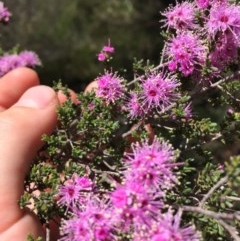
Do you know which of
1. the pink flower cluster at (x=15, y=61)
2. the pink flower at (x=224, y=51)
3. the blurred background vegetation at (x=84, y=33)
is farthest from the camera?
the blurred background vegetation at (x=84, y=33)

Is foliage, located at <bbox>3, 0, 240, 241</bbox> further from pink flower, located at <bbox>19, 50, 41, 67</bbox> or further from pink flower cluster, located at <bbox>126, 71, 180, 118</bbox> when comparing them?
pink flower, located at <bbox>19, 50, 41, 67</bbox>

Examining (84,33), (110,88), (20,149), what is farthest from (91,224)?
(84,33)

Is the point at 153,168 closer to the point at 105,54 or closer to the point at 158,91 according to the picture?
the point at 158,91

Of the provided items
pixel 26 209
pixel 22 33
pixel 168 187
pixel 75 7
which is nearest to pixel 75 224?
pixel 168 187

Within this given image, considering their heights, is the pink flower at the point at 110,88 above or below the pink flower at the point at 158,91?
above

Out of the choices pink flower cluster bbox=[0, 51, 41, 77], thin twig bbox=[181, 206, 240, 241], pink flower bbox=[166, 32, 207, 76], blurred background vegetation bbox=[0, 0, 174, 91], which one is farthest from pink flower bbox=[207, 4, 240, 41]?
blurred background vegetation bbox=[0, 0, 174, 91]

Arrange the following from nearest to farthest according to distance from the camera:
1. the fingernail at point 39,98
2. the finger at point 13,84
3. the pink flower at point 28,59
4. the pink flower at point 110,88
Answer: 1. the pink flower at point 110,88
2. the fingernail at point 39,98
3. the finger at point 13,84
4. the pink flower at point 28,59

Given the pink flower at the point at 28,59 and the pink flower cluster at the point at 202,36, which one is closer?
the pink flower cluster at the point at 202,36

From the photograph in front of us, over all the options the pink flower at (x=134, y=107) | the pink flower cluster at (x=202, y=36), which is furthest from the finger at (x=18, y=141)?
the pink flower cluster at (x=202, y=36)

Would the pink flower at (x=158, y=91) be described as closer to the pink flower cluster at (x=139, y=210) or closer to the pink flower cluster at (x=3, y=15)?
the pink flower cluster at (x=139, y=210)
